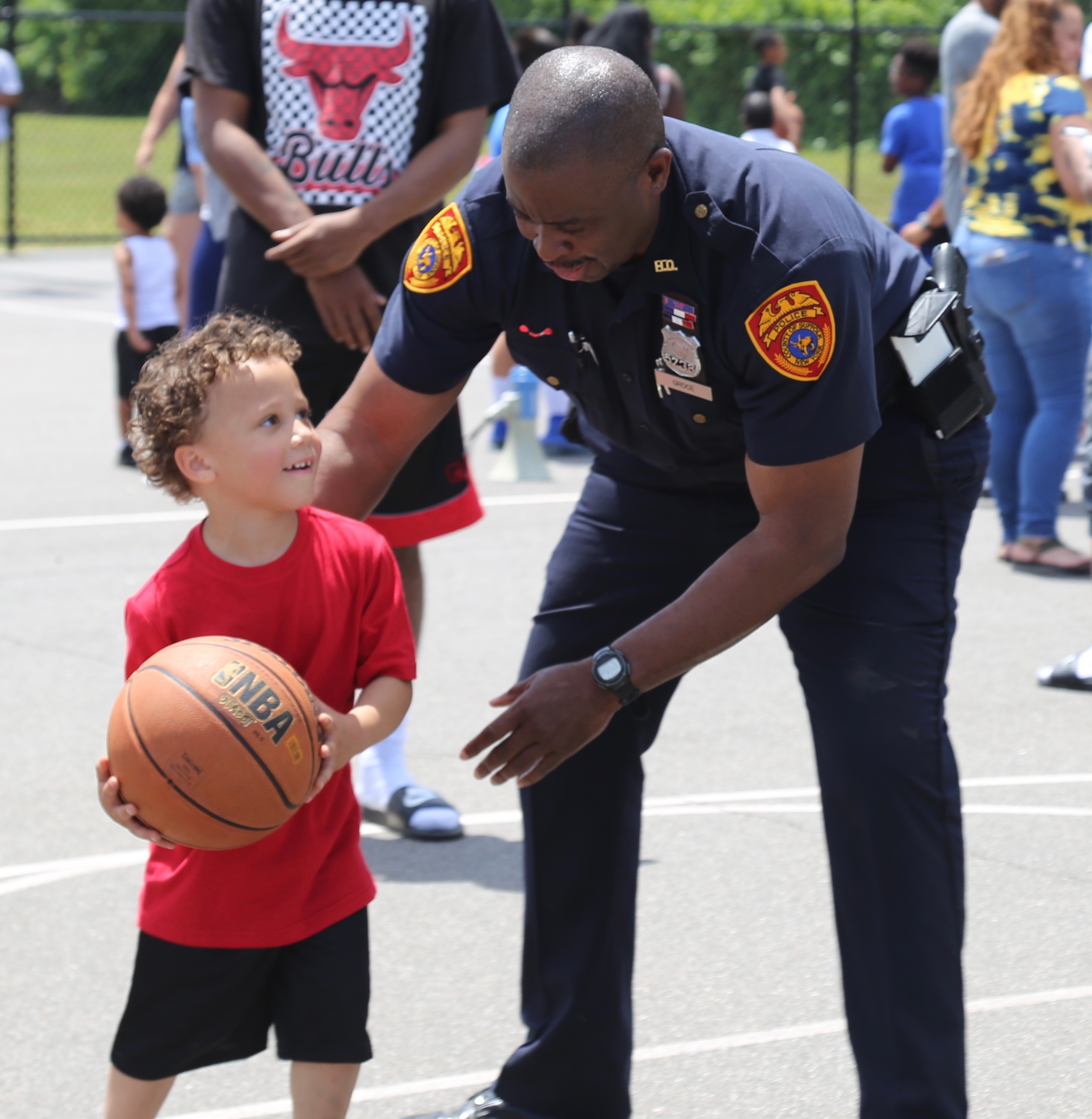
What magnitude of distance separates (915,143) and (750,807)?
23.6ft

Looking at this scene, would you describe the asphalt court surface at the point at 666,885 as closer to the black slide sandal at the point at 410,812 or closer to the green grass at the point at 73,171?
the black slide sandal at the point at 410,812

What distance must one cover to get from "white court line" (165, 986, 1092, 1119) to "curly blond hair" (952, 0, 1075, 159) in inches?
157

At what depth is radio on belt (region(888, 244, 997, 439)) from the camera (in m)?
2.79

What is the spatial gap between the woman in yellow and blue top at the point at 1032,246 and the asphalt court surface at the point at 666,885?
0.53 m

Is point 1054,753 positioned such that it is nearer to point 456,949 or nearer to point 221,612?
point 456,949

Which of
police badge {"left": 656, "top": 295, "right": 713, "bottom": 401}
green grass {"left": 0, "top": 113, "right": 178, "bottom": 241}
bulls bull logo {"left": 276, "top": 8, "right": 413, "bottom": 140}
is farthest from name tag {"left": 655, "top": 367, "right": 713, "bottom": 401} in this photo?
green grass {"left": 0, "top": 113, "right": 178, "bottom": 241}

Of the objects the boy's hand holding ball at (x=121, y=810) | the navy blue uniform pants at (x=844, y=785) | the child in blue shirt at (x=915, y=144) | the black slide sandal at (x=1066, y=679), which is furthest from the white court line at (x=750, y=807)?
the child in blue shirt at (x=915, y=144)

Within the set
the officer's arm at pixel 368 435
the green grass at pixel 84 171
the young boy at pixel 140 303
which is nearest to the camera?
the officer's arm at pixel 368 435

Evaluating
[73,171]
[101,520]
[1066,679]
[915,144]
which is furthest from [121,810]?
[73,171]

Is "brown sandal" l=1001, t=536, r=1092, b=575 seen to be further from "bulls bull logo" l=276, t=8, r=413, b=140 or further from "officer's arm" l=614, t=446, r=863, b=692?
"officer's arm" l=614, t=446, r=863, b=692

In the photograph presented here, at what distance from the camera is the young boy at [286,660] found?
8.48ft

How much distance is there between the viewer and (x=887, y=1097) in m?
2.65

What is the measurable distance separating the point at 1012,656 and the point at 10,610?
364 cm

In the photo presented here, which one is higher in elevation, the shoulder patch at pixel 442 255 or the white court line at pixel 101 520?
the shoulder patch at pixel 442 255
